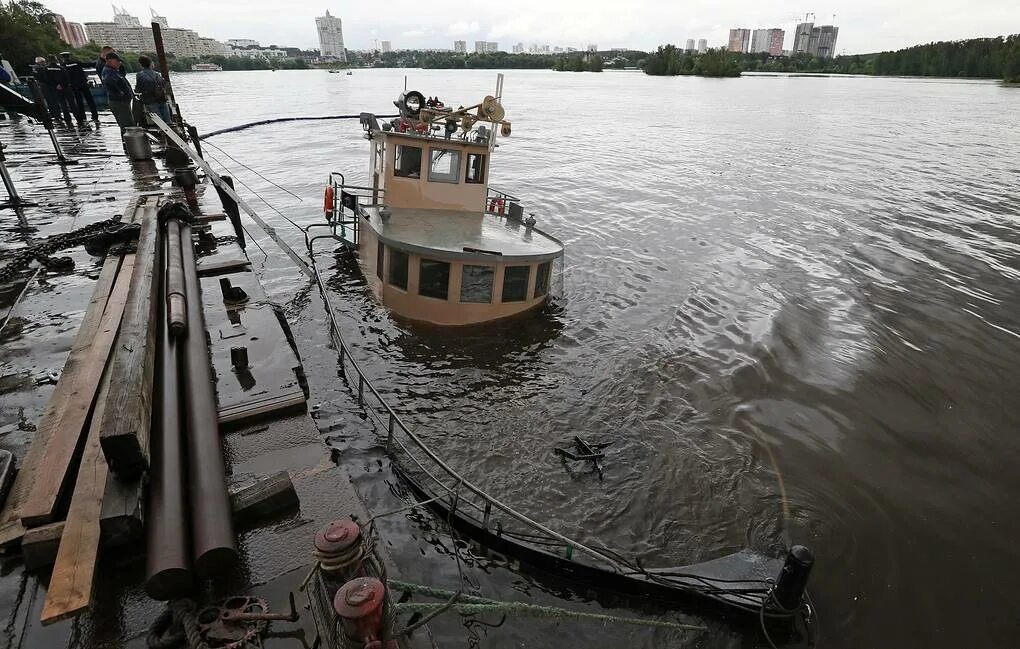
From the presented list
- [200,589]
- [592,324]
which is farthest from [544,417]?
[200,589]

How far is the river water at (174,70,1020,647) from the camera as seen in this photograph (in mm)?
8375

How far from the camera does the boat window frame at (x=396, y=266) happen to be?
41.6 ft

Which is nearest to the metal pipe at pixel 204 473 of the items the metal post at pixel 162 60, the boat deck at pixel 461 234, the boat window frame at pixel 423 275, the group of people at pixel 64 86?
the boat window frame at pixel 423 275

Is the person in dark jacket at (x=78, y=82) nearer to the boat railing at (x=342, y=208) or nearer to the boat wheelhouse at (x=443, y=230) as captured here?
the boat railing at (x=342, y=208)

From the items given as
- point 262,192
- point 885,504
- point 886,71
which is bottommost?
point 885,504

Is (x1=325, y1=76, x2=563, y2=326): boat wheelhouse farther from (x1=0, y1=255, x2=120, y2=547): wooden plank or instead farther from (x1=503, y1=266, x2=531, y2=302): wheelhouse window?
(x1=0, y1=255, x2=120, y2=547): wooden plank

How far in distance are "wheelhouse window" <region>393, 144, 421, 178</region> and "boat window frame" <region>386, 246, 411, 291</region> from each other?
366 centimetres

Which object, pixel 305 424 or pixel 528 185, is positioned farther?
pixel 528 185

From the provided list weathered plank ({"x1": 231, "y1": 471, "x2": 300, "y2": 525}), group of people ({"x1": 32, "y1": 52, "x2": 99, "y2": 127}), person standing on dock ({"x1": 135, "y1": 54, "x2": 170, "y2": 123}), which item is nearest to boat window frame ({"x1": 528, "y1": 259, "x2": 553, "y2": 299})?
weathered plank ({"x1": 231, "y1": 471, "x2": 300, "y2": 525})

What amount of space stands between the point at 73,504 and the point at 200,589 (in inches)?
52.0

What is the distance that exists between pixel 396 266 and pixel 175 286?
553 centimetres

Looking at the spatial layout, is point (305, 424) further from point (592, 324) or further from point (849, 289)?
point (849, 289)

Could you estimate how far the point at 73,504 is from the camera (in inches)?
171

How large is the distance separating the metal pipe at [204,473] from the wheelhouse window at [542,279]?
27.1ft
